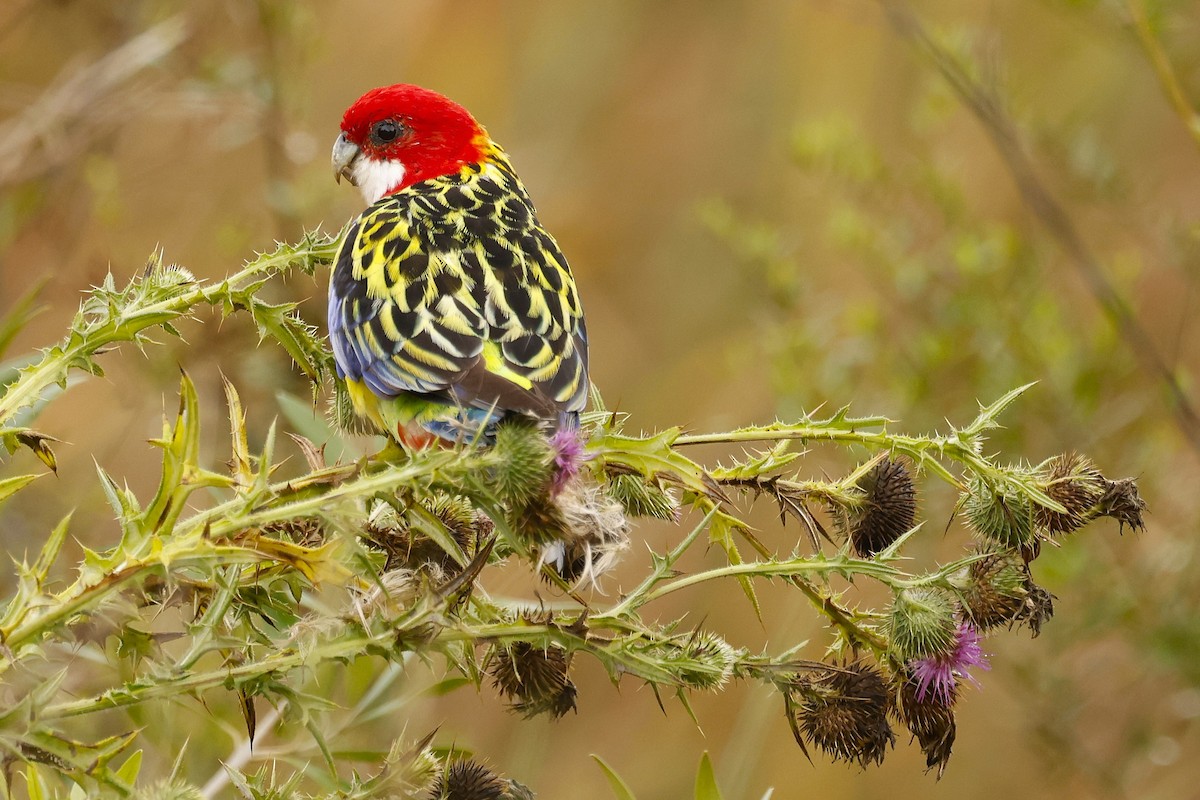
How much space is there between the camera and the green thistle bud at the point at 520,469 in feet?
5.49

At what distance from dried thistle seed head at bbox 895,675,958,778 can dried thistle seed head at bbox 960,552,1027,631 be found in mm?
139

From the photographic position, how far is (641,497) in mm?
2076

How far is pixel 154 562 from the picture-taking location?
1550mm

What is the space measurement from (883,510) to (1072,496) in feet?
0.98

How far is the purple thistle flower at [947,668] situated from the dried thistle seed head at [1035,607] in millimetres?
85

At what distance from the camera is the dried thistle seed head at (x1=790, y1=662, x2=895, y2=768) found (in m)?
1.82

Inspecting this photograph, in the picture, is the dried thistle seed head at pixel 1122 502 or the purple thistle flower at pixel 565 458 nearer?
the purple thistle flower at pixel 565 458

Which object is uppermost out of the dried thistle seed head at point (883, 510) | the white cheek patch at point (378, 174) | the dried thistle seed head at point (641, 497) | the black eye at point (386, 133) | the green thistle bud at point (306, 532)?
the black eye at point (386, 133)

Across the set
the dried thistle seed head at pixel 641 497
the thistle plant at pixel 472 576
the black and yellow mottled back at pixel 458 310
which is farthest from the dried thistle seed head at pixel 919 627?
the black and yellow mottled back at pixel 458 310

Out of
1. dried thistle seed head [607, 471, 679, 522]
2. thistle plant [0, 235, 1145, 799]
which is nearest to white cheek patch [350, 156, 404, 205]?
thistle plant [0, 235, 1145, 799]

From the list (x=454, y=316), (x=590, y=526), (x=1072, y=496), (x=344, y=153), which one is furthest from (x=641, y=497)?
(x=344, y=153)

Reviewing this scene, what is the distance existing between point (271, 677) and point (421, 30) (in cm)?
634

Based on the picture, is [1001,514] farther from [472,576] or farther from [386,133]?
[386,133]

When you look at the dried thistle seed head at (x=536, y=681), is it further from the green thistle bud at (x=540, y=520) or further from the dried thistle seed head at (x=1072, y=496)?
the dried thistle seed head at (x=1072, y=496)
